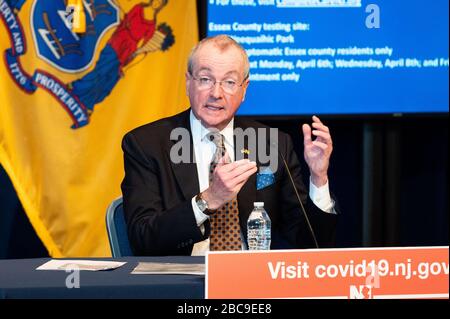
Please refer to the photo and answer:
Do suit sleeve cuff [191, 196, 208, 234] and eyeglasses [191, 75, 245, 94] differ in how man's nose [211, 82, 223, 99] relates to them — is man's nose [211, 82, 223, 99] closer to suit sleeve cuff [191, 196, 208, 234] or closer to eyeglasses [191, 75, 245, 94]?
eyeglasses [191, 75, 245, 94]

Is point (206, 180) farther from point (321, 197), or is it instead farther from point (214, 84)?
point (321, 197)

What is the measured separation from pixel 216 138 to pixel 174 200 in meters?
0.27

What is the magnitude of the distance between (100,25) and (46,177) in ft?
2.87

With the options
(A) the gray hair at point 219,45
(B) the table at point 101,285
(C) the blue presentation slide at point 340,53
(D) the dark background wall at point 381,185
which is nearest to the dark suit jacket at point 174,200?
(A) the gray hair at point 219,45

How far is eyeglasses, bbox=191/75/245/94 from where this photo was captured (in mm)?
3027

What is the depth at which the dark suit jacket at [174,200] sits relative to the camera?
2.75m

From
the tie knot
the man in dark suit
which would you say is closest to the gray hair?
the man in dark suit

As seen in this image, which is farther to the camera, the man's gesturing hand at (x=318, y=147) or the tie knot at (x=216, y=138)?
the tie knot at (x=216, y=138)

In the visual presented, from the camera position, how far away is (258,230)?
276 cm

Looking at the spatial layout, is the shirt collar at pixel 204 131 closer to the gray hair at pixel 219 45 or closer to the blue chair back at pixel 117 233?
the gray hair at pixel 219 45

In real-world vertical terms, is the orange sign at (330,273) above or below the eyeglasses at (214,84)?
below

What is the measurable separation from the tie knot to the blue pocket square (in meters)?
0.18

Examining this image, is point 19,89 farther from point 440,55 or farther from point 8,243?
point 440,55
